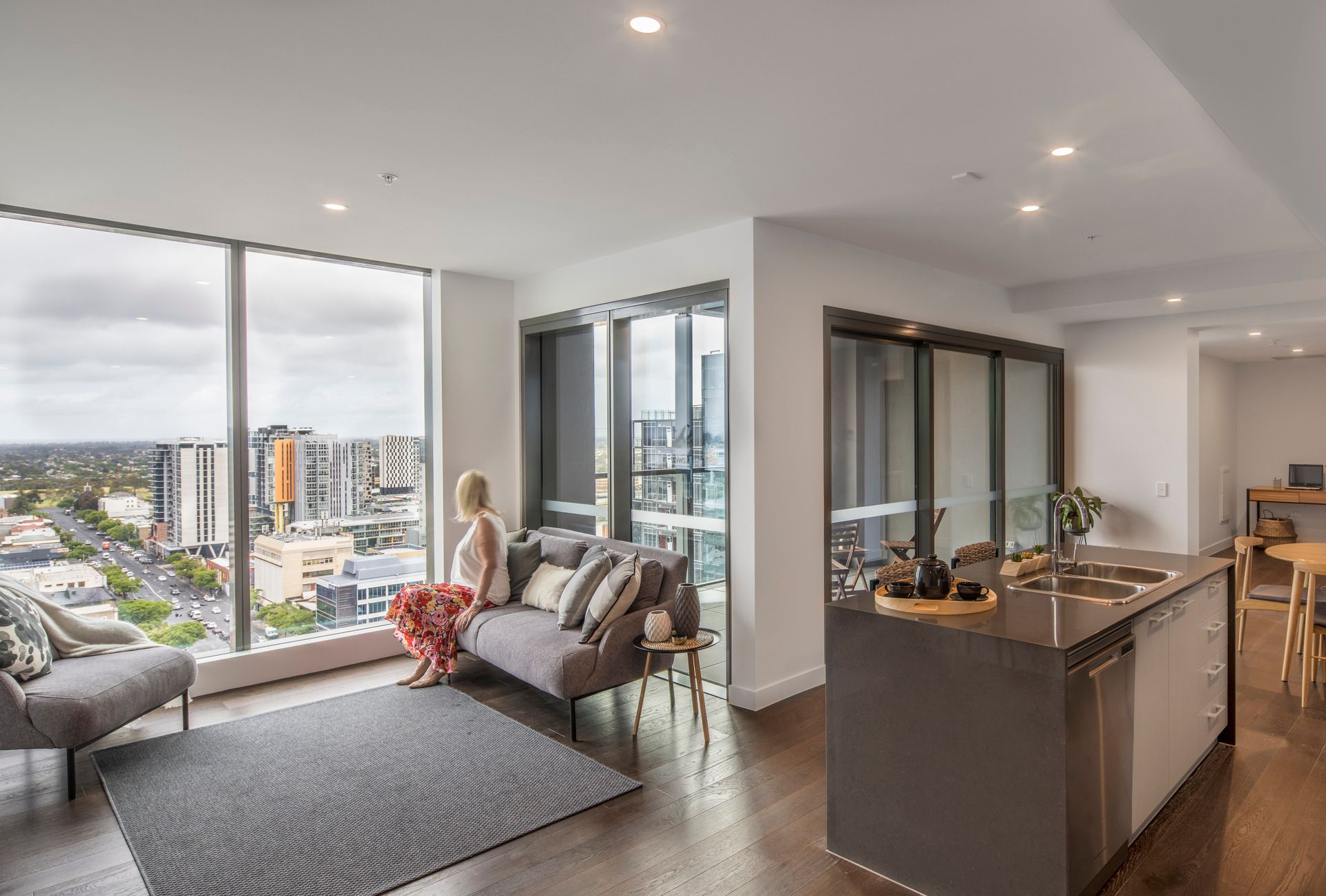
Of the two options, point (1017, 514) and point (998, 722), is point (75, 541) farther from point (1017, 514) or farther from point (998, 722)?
point (1017, 514)

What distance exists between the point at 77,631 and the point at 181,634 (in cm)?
71

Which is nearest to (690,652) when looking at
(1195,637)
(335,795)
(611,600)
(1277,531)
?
(611,600)

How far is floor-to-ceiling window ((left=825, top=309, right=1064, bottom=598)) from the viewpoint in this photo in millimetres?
4777

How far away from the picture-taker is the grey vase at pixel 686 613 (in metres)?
3.68

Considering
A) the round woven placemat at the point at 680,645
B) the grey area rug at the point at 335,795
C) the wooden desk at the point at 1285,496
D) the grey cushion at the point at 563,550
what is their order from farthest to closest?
the wooden desk at the point at 1285,496 → the grey cushion at the point at 563,550 → the round woven placemat at the point at 680,645 → the grey area rug at the point at 335,795

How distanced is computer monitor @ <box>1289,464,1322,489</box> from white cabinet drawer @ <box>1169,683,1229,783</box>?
7.86 meters

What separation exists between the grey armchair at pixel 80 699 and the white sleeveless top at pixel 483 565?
1.54 metres

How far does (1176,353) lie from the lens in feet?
20.8

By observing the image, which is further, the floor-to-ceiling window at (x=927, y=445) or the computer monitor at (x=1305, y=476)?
the computer monitor at (x=1305, y=476)

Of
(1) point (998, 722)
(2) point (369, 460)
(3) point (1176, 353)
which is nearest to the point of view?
(1) point (998, 722)

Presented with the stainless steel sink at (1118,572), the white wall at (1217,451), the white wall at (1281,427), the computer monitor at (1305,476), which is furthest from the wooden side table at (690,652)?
the white wall at (1281,427)

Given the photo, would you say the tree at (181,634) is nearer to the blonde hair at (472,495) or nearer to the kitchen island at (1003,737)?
the blonde hair at (472,495)

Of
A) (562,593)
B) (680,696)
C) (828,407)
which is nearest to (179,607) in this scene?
(562,593)

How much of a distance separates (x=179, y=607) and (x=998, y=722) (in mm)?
4420
